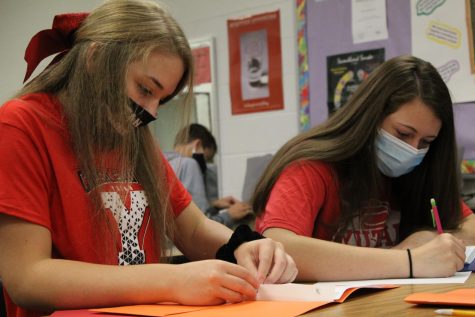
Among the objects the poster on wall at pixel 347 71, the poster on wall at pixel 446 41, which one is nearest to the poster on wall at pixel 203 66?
the poster on wall at pixel 347 71

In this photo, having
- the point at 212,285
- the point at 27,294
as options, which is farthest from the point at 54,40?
the point at 212,285

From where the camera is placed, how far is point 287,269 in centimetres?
99

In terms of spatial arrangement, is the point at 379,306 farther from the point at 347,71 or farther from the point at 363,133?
the point at 347,71

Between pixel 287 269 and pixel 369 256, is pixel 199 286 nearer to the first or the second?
pixel 287 269

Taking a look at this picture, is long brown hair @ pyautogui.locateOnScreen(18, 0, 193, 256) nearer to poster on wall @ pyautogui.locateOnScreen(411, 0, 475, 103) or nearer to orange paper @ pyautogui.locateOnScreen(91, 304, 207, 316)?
orange paper @ pyautogui.locateOnScreen(91, 304, 207, 316)

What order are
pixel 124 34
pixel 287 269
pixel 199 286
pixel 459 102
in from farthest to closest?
1. pixel 459 102
2. pixel 124 34
3. pixel 287 269
4. pixel 199 286

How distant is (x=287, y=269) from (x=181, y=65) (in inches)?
18.5

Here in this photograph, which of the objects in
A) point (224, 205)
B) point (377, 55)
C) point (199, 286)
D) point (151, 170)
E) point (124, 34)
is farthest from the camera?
point (224, 205)

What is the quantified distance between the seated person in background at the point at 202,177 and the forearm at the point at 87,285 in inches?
70.3

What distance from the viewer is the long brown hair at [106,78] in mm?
1059

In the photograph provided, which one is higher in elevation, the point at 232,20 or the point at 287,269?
the point at 232,20

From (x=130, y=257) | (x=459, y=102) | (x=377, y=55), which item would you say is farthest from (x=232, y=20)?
(x=130, y=257)

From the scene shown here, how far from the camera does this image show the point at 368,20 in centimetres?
266

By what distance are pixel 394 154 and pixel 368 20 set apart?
134 cm
